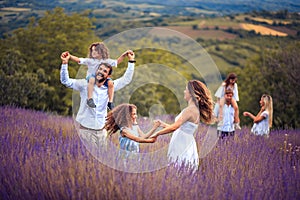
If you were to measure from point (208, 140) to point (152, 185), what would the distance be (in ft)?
8.03

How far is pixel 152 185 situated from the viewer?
302 cm

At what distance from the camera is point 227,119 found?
23.4 ft

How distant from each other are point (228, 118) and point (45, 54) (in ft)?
28.6

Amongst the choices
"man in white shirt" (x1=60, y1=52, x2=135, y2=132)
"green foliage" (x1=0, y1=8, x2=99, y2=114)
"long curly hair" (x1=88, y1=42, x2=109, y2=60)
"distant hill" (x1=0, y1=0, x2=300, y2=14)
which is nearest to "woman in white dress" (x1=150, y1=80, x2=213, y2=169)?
"man in white shirt" (x1=60, y1=52, x2=135, y2=132)

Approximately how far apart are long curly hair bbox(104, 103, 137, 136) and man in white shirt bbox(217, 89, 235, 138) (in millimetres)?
2939

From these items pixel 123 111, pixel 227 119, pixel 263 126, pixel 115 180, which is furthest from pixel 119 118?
pixel 263 126

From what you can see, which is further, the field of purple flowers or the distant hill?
the distant hill

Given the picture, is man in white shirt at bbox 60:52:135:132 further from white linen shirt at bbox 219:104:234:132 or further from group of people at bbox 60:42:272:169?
white linen shirt at bbox 219:104:234:132

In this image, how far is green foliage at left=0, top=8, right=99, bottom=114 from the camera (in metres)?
12.2

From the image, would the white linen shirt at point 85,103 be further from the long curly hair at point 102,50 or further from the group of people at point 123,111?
the long curly hair at point 102,50

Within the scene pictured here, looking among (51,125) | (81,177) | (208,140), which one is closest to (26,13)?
(51,125)

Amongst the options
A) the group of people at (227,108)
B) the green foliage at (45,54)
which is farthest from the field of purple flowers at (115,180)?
the green foliage at (45,54)

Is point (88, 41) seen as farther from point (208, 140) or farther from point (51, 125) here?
point (208, 140)

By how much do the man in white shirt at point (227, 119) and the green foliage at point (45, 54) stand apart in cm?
610
